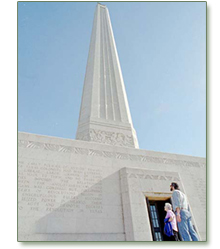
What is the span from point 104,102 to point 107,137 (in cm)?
251

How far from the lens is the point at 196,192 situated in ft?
26.9

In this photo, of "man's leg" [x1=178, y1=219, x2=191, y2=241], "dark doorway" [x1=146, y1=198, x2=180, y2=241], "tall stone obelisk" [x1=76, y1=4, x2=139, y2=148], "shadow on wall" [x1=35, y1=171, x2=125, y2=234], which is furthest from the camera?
"tall stone obelisk" [x1=76, y1=4, x2=139, y2=148]

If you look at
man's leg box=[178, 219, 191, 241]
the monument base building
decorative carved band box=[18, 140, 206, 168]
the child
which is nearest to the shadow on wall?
the monument base building

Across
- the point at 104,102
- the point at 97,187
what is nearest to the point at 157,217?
the point at 97,187

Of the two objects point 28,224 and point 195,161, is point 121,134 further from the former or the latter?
point 28,224

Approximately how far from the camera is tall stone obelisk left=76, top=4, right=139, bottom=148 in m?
9.67

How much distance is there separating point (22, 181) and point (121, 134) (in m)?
5.01

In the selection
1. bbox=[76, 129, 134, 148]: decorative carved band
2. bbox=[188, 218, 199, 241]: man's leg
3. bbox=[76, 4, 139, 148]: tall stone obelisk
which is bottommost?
bbox=[188, 218, 199, 241]: man's leg

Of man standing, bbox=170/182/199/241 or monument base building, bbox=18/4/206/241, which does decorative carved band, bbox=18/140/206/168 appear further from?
man standing, bbox=170/182/199/241

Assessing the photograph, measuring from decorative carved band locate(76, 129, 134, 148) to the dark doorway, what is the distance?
2.94 meters

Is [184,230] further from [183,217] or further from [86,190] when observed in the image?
[86,190]

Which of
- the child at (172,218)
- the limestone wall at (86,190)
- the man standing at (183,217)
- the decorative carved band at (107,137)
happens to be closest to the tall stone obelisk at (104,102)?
the decorative carved band at (107,137)

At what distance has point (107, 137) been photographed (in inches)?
374

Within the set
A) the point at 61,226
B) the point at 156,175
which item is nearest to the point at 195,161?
the point at 156,175
